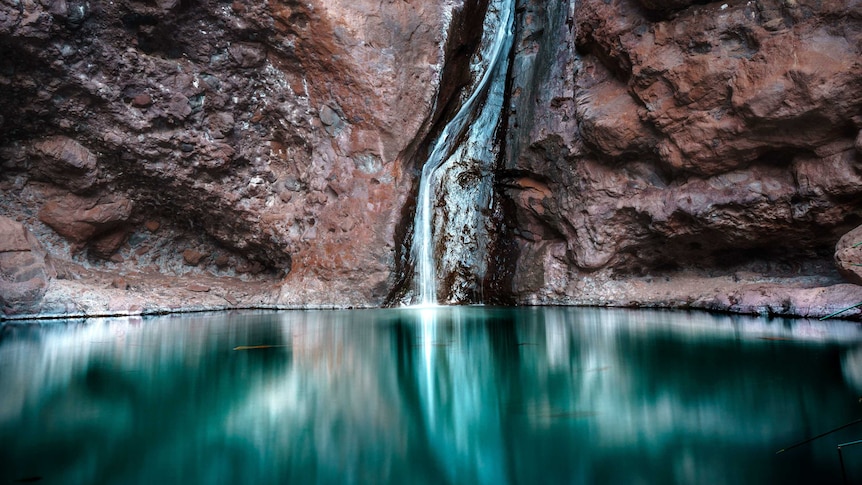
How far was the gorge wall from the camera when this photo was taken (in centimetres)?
736

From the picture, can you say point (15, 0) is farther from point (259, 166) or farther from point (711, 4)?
point (711, 4)

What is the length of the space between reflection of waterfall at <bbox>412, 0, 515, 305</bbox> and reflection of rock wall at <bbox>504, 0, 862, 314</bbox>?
570mm

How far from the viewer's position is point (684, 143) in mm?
7879

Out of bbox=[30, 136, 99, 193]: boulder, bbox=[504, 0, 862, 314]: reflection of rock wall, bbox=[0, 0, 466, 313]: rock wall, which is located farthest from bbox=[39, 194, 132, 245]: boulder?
bbox=[504, 0, 862, 314]: reflection of rock wall

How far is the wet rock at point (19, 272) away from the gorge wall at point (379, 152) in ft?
0.09

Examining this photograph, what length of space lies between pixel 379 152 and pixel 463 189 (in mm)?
1678

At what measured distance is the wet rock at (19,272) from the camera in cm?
712

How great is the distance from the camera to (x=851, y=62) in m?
6.42

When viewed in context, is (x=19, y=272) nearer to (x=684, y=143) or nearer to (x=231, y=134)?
(x=231, y=134)

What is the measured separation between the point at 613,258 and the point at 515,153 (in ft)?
7.87

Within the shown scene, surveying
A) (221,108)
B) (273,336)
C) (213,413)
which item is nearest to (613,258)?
(273,336)

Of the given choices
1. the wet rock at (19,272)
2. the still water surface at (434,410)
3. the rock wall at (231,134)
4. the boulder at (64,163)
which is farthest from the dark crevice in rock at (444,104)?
the boulder at (64,163)

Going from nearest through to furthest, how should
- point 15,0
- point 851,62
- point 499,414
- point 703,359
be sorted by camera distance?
point 499,414 < point 703,359 < point 851,62 < point 15,0

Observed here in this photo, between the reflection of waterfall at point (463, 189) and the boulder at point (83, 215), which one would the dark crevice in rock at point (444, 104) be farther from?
the boulder at point (83, 215)
